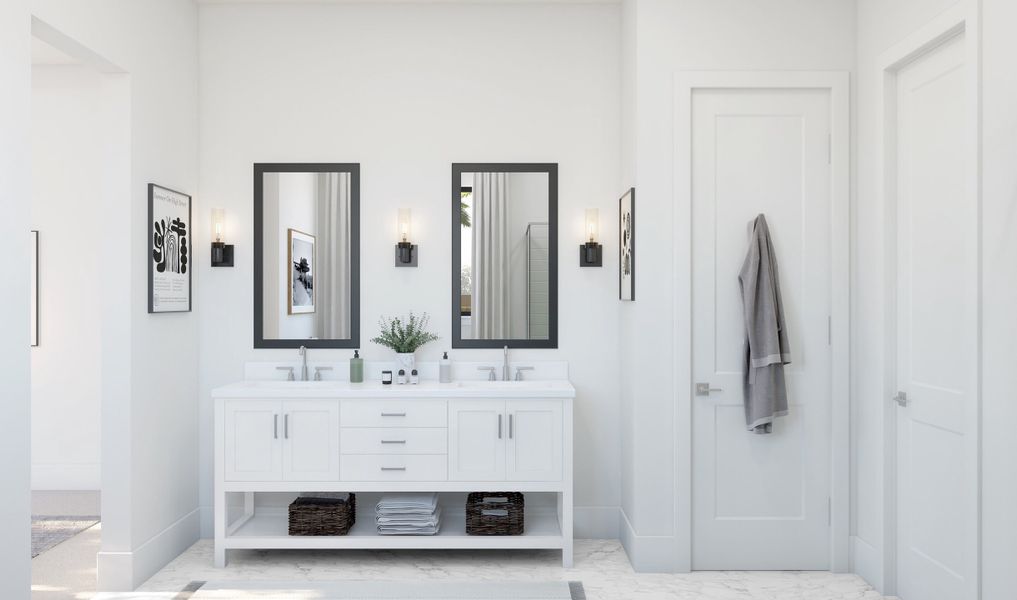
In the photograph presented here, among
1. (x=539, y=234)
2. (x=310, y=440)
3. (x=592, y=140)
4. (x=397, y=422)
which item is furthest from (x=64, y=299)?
(x=592, y=140)

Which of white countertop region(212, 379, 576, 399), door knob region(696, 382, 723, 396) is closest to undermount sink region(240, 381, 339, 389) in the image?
white countertop region(212, 379, 576, 399)

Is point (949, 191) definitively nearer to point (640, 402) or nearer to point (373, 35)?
point (640, 402)

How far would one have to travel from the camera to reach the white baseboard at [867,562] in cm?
330

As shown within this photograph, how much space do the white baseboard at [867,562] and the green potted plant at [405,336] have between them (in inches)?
90.7

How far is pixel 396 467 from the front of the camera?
11.7 ft

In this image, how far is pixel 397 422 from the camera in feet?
11.8

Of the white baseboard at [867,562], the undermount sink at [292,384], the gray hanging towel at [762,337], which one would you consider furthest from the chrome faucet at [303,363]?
the white baseboard at [867,562]

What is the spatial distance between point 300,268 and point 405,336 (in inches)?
27.0

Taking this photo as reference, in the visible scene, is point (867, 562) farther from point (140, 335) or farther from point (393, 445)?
point (140, 335)

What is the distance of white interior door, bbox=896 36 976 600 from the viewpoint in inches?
110

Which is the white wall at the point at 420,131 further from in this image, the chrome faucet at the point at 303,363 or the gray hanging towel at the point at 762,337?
the gray hanging towel at the point at 762,337

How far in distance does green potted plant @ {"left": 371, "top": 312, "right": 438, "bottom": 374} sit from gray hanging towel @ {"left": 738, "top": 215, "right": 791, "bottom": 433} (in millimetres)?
1633

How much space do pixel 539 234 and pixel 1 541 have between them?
270 cm

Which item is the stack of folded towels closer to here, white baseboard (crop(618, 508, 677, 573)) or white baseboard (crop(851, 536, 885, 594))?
white baseboard (crop(618, 508, 677, 573))
